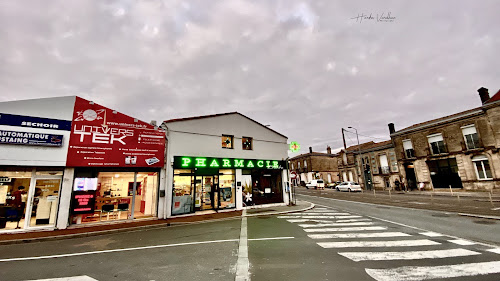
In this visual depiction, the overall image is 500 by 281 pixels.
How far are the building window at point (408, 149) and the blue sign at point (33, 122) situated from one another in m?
38.8

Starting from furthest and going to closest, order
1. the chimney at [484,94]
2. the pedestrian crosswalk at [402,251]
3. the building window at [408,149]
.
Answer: the building window at [408,149]
the chimney at [484,94]
the pedestrian crosswalk at [402,251]

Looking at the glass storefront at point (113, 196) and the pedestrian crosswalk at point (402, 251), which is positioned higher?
the glass storefront at point (113, 196)

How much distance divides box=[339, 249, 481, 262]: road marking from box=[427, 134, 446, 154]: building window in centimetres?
2810

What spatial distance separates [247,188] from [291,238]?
9.62 metres

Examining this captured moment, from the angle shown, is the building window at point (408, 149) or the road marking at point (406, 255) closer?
the road marking at point (406, 255)

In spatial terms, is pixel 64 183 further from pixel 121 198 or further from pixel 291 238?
pixel 291 238

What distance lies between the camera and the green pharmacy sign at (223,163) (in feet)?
48.2

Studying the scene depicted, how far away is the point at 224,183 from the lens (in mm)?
16469

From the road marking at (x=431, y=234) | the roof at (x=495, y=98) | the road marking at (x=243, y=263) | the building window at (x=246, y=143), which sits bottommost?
the road marking at (x=431, y=234)

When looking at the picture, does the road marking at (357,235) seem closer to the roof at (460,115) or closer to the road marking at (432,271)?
the road marking at (432,271)

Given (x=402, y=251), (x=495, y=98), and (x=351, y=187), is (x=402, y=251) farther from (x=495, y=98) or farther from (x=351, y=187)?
(x=351, y=187)

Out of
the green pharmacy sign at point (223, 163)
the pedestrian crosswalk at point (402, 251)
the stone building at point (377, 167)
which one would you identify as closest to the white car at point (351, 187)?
the stone building at point (377, 167)

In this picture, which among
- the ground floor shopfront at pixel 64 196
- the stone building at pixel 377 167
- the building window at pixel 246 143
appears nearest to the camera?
the ground floor shopfront at pixel 64 196

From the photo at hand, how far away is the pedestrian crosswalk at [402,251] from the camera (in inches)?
180
